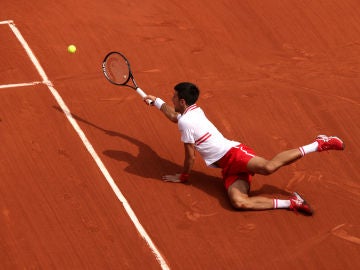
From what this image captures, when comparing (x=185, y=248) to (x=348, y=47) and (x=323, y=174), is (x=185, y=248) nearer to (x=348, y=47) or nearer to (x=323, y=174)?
(x=323, y=174)

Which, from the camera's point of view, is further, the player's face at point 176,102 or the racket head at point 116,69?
the racket head at point 116,69

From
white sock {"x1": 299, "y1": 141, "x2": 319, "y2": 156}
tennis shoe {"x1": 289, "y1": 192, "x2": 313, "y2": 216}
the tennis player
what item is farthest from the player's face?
tennis shoe {"x1": 289, "y1": 192, "x2": 313, "y2": 216}

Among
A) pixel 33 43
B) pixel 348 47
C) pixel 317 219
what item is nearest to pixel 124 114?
pixel 33 43

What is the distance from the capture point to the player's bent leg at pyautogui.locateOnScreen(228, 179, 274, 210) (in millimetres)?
9789

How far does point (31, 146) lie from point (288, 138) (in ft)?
13.0

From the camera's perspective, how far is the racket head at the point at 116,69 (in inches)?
430

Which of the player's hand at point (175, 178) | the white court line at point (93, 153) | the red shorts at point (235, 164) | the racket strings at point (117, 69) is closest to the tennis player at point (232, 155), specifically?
the red shorts at point (235, 164)

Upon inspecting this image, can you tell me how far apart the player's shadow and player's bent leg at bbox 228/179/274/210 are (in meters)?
0.24

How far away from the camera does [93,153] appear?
1066 cm

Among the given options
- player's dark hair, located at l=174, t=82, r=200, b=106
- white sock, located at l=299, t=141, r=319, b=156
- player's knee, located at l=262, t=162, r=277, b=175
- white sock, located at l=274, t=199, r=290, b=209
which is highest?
player's dark hair, located at l=174, t=82, r=200, b=106

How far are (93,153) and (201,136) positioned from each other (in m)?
1.77

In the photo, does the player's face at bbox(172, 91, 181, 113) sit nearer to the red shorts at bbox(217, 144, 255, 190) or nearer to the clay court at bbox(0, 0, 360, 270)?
the red shorts at bbox(217, 144, 255, 190)

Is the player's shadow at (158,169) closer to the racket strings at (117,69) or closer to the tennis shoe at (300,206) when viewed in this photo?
the tennis shoe at (300,206)

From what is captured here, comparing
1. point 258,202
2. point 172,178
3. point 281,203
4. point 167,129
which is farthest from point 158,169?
point 281,203
